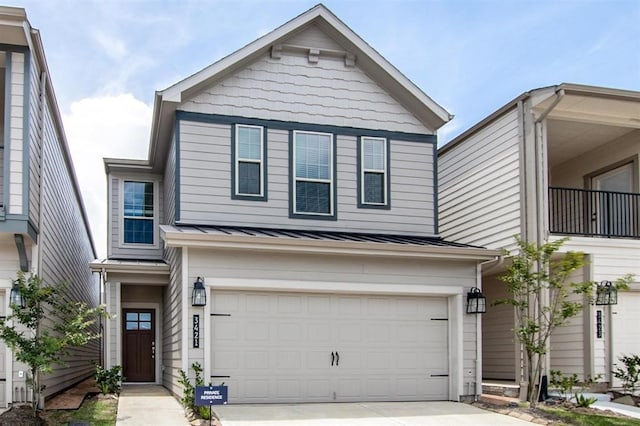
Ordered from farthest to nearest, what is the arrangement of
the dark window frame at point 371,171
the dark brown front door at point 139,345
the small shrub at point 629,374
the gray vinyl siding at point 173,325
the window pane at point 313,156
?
the dark brown front door at point 139,345
the dark window frame at point 371,171
the window pane at point 313,156
the small shrub at point 629,374
the gray vinyl siding at point 173,325

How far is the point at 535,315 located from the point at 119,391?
26.7 feet

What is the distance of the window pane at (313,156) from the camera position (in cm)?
1382

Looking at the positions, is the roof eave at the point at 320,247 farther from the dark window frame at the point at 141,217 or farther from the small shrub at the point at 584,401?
the dark window frame at the point at 141,217

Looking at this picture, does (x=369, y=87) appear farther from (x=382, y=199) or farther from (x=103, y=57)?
(x=103, y=57)

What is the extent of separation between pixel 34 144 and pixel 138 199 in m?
6.21

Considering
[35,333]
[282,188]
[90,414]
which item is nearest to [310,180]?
[282,188]

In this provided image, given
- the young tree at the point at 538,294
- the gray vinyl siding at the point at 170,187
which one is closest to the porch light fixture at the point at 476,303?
the young tree at the point at 538,294

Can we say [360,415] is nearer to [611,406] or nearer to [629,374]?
[611,406]

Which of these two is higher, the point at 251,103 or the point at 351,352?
the point at 251,103

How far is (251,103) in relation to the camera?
13727 millimetres

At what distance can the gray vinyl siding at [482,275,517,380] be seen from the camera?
15289mm

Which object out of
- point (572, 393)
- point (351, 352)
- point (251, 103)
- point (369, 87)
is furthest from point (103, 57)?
point (572, 393)

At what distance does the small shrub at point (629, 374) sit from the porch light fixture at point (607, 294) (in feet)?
3.87

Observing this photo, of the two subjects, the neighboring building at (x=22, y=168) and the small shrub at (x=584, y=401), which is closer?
the neighboring building at (x=22, y=168)
